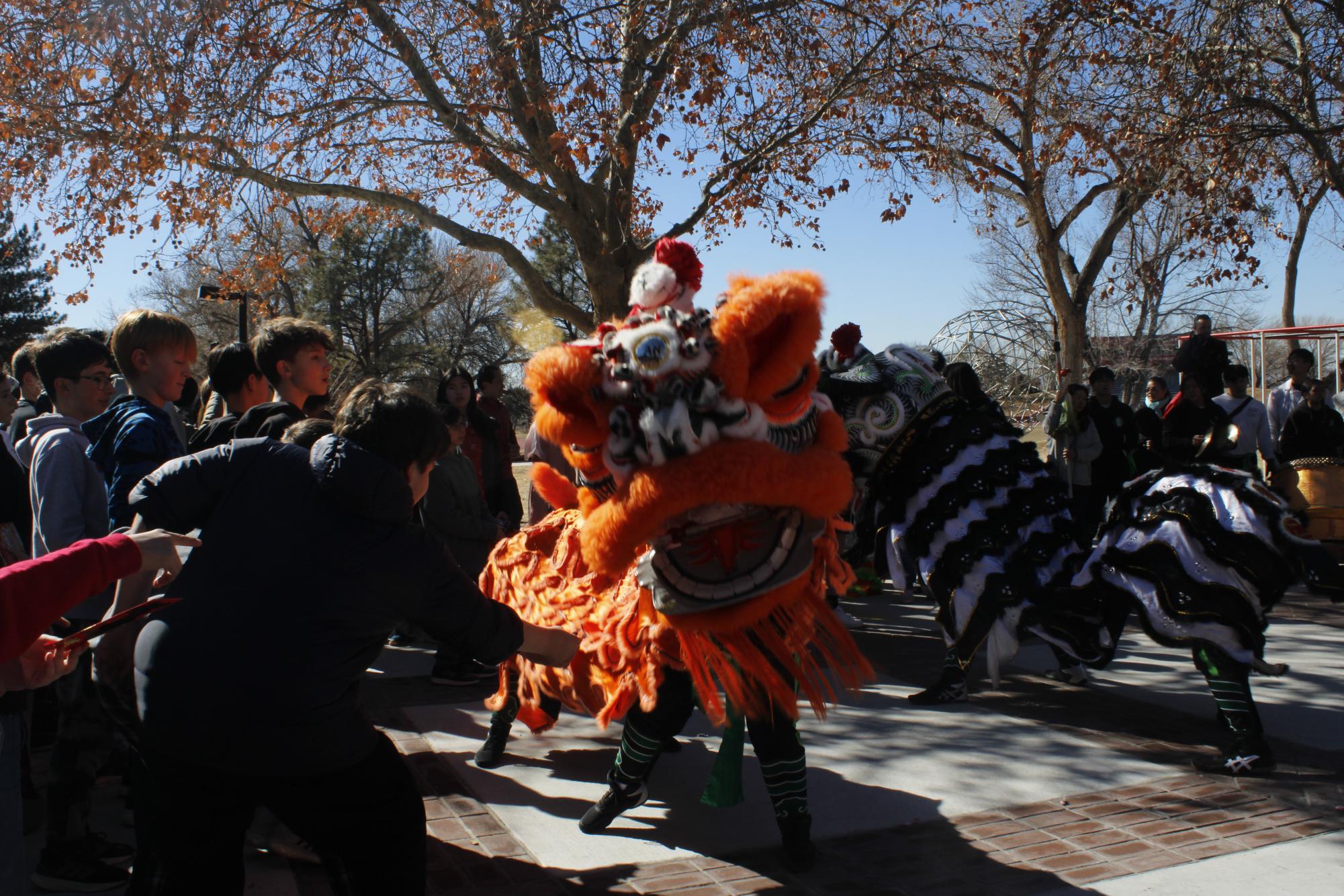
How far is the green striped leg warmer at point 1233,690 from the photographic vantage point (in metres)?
3.97

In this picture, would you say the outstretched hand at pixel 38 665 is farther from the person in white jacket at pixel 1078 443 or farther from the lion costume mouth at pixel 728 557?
the person in white jacket at pixel 1078 443

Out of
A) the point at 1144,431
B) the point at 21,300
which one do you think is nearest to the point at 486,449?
the point at 1144,431

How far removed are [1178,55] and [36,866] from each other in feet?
32.0

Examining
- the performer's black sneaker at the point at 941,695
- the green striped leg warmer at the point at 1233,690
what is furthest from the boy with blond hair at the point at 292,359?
the green striped leg warmer at the point at 1233,690

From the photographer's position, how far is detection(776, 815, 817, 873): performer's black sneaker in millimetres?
3303

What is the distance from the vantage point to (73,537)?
351 cm

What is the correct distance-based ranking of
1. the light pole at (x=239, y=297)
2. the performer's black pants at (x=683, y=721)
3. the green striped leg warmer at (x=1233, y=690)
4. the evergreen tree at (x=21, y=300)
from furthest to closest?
the evergreen tree at (x=21, y=300)
the light pole at (x=239, y=297)
the green striped leg warmer at (x=1233, y=690)
the performer's black pants at (x=683, y=721)

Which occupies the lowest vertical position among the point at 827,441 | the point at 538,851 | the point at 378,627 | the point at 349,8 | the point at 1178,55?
the point at 538,851

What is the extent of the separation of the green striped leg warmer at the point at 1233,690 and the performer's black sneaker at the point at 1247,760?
0.11 feet

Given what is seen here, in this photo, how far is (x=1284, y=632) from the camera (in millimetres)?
6602

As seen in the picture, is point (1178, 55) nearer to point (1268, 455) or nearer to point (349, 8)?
point (1268, 455)

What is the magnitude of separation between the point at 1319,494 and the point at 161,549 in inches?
175

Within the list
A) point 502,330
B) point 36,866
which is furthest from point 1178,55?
point 502,330

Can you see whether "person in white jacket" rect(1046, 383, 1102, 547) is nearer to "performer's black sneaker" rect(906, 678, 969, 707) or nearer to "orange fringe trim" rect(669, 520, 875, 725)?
"performer's black sneaker" rect(906, 678, 969, 707)
